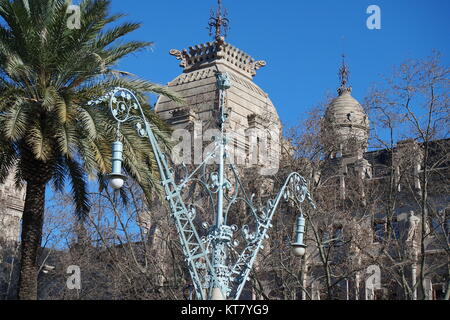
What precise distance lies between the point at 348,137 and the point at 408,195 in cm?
525

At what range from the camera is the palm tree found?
20406 millimetres

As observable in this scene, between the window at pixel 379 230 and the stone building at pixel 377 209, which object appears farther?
the window at pixel 379 230

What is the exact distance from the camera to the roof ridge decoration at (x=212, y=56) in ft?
160

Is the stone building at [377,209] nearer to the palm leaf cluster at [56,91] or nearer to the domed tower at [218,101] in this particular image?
the domed tower at [218,101]

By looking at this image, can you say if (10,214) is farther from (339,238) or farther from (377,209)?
(339,238)

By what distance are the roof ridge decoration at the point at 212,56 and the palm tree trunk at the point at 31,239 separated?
28273 millimetres

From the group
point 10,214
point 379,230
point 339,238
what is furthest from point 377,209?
point 10,214

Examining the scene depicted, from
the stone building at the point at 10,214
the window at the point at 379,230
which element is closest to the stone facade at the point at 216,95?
the window at the point at 379,230

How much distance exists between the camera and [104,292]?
3616 cm

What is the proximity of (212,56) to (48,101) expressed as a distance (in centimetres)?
2967

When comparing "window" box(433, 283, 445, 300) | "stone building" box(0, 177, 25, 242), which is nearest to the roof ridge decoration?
"stone building" box(0, 177, 25, 242)

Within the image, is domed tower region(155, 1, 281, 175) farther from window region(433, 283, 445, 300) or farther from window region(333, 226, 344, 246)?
window region(433, 283, 445, 300)

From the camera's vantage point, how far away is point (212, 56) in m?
49.2
